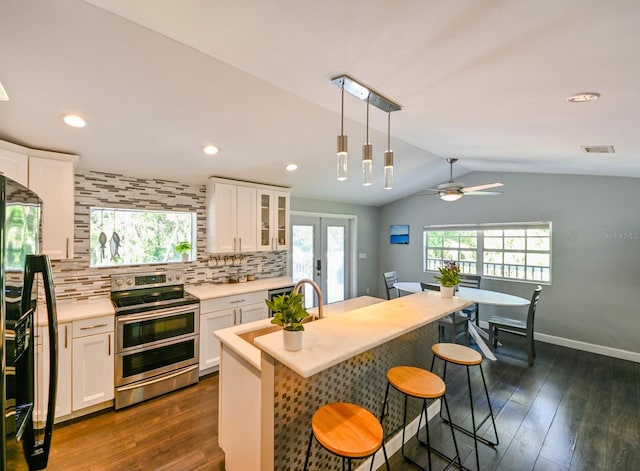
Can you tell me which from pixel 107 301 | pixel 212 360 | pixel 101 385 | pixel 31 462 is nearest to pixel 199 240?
pixel 107 301

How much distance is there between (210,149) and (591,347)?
18.1 feet

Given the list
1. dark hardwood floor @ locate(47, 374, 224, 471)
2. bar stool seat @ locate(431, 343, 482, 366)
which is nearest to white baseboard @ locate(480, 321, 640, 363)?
bar stool seat @ locate(431, 343, 482, 366)

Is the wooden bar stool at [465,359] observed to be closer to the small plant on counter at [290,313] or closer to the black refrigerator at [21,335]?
the small plant on counter at [290,313]

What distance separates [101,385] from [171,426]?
2.50 feet

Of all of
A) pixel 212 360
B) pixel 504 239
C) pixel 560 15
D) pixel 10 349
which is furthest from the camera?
pixel 504 239

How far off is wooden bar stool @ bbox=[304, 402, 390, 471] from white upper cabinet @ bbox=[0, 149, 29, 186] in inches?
108

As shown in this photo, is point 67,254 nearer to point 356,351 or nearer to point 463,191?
point 356,351

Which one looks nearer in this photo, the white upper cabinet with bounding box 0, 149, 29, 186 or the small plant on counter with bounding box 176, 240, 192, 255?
the white upper cabinet with bounding box 0, 149, 29, 186

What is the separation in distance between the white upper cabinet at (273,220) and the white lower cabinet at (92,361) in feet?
6.33

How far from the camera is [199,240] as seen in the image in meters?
3.70

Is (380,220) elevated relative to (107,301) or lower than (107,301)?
elevated

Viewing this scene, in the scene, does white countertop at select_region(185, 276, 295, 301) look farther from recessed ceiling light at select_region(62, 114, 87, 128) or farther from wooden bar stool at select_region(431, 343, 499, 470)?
wooden bar stool at select_region(431, 343, 499, 470)

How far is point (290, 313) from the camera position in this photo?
54.2 inches

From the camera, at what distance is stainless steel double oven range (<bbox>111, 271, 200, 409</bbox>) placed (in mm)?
2602
